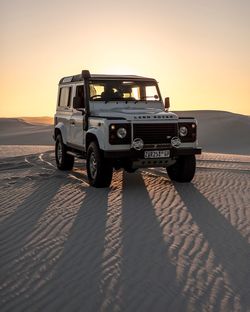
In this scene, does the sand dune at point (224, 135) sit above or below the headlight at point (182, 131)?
below

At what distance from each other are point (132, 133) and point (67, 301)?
16.4ft

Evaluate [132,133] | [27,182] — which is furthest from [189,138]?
[27,182]

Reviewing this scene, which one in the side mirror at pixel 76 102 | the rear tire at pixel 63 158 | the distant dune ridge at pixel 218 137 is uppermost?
the side mirror at pixel 76 102

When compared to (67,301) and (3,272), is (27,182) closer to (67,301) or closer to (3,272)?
(3,272)

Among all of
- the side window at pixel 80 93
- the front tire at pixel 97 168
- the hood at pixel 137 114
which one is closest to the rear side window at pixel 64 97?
the side window at pixel 80 93

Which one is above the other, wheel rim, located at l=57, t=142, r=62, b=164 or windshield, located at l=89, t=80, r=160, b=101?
windshield, located at l=89, t=80, r=160, b=101

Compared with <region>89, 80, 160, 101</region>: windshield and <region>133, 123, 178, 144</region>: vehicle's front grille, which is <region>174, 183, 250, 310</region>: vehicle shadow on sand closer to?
<region>133, 123, 178, 144</region>: vehicle's front grille

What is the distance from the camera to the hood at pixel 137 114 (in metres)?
8.58

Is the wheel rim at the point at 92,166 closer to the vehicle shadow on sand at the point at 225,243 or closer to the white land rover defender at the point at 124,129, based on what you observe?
the white land rover defender at the point at 124,129

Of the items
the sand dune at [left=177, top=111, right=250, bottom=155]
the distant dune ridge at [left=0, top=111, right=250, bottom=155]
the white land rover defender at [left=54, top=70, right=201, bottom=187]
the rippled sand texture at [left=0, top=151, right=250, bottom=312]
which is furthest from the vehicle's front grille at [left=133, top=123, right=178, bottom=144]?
Result: the distant dune ridge at [left=0, top=111, right=250, bottom=155]

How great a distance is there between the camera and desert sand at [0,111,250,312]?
381cm

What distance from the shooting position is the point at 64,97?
36.9ft

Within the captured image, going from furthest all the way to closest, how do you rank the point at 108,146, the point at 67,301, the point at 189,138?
the point at 189,138 → the point at 108,146 → the point at 67,301

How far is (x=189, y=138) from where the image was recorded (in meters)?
8.97
